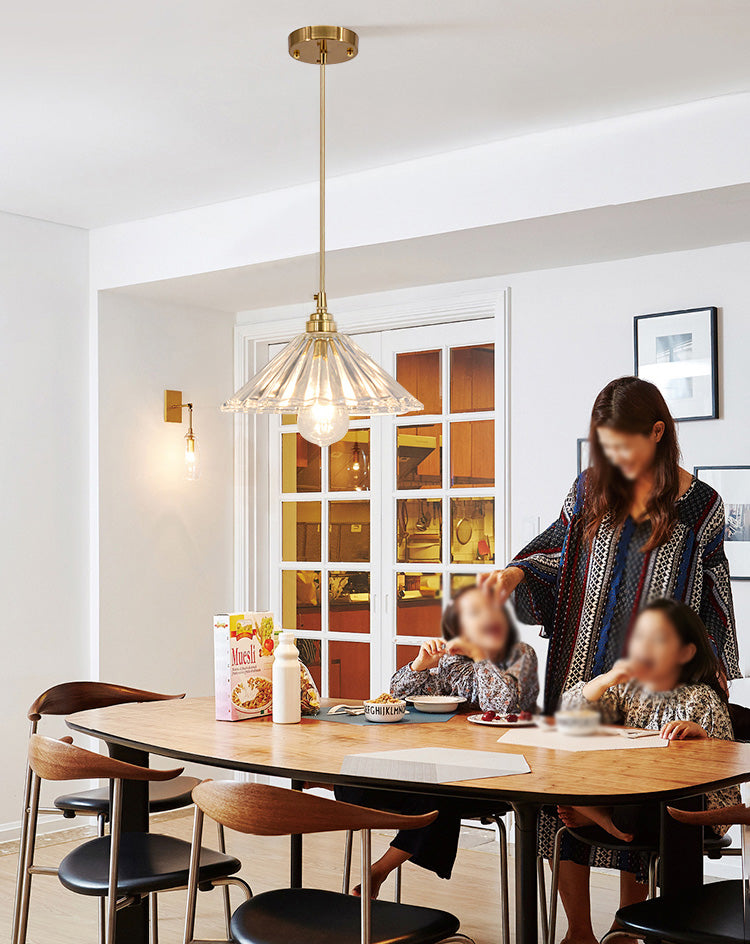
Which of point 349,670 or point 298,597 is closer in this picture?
point 349,670

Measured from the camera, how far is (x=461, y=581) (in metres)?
0.35

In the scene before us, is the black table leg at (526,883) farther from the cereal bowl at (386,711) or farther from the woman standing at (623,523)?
the woman standing at (623,523)

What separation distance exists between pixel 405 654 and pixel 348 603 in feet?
1.33

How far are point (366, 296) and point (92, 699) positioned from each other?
7.44ft

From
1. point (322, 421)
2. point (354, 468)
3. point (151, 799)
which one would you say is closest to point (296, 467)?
point (354, 468)

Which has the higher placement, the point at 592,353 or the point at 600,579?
the point at 592,353

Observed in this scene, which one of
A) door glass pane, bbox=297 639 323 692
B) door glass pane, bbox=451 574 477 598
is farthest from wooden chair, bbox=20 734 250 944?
door glass pane, bbox=297 639 323 692

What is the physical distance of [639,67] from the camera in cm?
287

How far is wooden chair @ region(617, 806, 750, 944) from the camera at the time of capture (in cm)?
173

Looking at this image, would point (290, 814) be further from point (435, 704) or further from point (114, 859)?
point (435, 704)

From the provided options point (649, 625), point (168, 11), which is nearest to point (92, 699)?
point (168, 11)

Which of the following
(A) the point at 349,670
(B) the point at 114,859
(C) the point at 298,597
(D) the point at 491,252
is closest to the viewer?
(B) the point at 114,859

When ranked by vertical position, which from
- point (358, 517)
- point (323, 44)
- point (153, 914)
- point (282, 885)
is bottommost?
point (282, 885)

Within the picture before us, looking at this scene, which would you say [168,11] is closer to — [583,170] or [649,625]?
[583,170]
